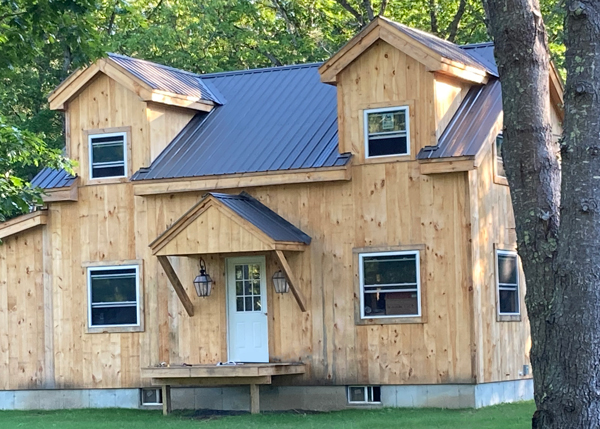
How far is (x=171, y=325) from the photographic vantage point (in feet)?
60.3

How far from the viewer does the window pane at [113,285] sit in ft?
61.8

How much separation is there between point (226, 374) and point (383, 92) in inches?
208

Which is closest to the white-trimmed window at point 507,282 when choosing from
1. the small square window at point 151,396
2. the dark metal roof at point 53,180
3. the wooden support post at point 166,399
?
the wooden support post at point 166,399

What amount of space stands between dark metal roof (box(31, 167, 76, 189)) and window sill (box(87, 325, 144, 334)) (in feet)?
8.82

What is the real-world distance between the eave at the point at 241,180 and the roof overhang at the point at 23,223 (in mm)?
2078

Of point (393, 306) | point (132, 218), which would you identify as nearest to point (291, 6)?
point (132, 218)

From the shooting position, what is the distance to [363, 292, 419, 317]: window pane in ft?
55.2

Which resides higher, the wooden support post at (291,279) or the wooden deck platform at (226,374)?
the wooden support post at (291,279)

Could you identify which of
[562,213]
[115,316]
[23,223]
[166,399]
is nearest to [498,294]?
[166,399]

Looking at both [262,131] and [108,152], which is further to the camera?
[108,152]

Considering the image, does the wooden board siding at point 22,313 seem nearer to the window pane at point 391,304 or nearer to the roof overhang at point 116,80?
the roof overhang at point 116,80

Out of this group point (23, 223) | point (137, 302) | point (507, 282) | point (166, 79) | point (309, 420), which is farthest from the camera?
point (166, 79)

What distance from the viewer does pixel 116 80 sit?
1884 cm

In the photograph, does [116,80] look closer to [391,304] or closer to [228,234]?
[228,234]
